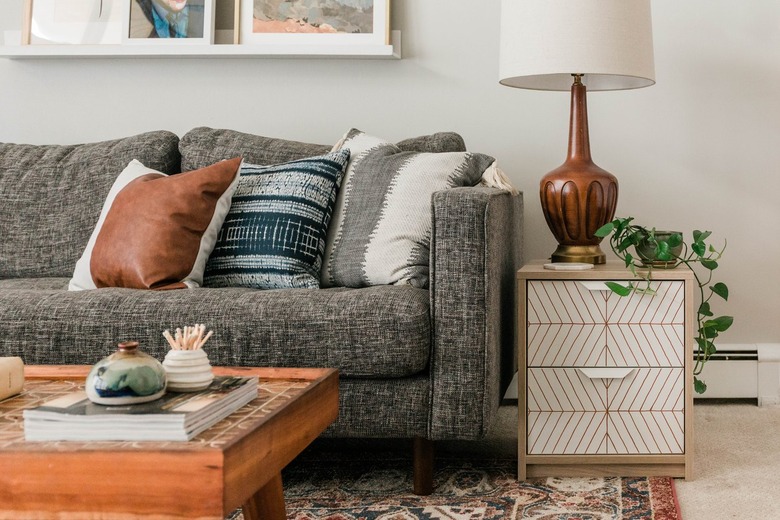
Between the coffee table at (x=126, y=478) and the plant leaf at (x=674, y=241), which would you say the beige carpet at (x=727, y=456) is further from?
the coffee table at (x=126, y=478)

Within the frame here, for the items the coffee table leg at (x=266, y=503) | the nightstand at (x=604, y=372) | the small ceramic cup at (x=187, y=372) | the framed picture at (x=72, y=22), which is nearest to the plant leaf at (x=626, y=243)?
the nightstand at (x=604, y=372)

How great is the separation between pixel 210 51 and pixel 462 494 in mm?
1693

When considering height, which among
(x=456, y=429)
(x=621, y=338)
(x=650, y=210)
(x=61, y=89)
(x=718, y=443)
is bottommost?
(x=718, y=443)

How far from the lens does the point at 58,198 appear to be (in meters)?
2.42

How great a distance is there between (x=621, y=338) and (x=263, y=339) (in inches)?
32.0

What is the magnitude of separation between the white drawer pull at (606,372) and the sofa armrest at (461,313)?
0.93 ft

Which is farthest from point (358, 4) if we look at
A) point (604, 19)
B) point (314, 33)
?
point (604, 19)

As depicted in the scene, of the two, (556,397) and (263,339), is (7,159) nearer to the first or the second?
(263,339)

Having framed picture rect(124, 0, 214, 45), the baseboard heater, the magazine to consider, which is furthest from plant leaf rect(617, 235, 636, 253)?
framed picture rect(124, 0, 214, 45)

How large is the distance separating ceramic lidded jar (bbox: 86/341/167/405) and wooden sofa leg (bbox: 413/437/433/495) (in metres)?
0.85

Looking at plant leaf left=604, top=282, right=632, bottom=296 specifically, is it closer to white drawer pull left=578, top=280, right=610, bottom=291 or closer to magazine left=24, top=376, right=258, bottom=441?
white drawer pull left=578, top=280, right=610, bottom=291

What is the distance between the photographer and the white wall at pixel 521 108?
8.59 feet

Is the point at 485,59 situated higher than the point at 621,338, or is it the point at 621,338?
the point at 485,59

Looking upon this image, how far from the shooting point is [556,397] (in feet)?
6.19
